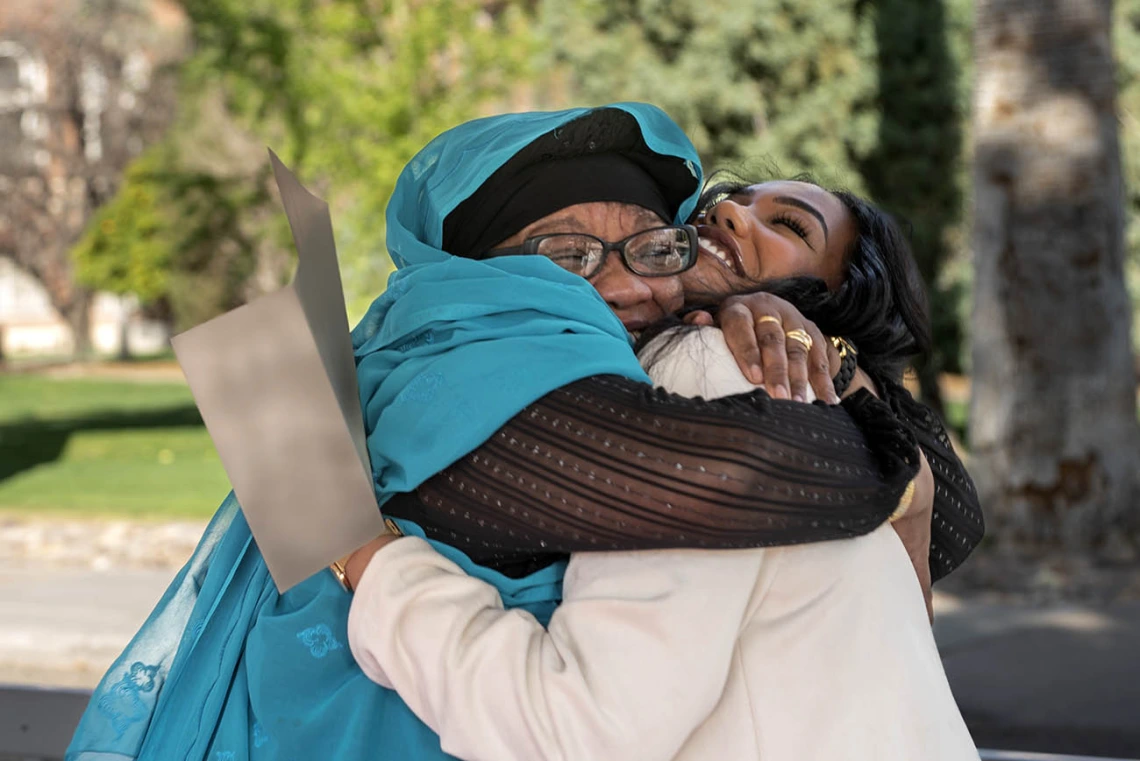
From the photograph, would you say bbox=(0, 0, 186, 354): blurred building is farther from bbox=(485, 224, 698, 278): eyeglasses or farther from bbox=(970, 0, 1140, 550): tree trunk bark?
bbox=(485, 224, 698, 278): eyeglasses

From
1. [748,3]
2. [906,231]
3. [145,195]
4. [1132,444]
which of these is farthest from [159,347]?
[906,231]

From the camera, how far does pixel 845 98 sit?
60.5 feet

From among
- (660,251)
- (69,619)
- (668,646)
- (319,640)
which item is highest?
(660,251)

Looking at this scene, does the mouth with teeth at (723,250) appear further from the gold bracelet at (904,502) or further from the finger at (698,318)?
the gold bracelet at (904,502)

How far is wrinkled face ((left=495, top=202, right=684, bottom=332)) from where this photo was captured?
189 cm

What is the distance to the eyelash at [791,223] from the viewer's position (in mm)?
2084

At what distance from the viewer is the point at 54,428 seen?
18953 mm

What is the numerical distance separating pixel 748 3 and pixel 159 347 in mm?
26637

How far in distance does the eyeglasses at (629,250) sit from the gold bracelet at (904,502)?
499mm

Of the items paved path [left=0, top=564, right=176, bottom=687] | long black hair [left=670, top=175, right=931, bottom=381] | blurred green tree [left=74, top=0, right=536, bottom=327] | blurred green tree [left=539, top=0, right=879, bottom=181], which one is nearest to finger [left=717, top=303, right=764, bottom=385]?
long black hair [left=670, top=175, right=931, bottom=381]

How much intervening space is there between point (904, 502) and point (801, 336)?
248mm

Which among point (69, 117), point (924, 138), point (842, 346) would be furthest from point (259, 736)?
point (69, 117)

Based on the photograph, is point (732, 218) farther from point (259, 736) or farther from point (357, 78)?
point (357, 78)

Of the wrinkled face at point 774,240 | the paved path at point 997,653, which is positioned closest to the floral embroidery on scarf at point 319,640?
the wrinkled face at point 774,240
